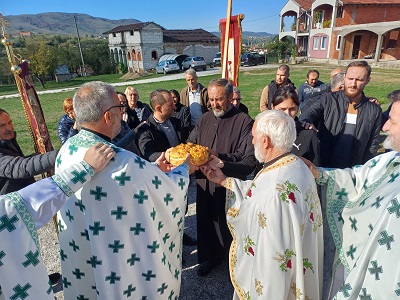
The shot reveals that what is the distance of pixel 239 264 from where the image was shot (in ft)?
8.09

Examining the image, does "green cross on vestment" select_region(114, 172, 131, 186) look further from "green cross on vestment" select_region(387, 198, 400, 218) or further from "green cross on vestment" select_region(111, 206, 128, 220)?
"green cross on vestment" select_region(387, 198, 400, 218)

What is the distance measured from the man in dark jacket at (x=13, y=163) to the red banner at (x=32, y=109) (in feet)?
1.68

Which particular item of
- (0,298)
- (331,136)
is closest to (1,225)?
(0,298)

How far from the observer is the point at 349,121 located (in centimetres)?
370

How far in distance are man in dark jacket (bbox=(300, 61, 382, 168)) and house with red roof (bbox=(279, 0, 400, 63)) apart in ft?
98.9

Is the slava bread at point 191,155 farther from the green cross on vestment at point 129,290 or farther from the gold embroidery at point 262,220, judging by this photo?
the green cross on vestment at point 129,290

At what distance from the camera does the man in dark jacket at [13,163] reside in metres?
2.70

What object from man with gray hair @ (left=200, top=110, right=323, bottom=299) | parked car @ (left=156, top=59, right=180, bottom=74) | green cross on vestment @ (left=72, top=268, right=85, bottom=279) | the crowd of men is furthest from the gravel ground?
parked car @ (left=156, top=59, right=180, bottom=74)

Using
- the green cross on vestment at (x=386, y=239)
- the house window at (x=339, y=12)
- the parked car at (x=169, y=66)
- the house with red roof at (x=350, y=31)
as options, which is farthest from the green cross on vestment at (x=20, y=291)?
the house window at (x=339, y=12)

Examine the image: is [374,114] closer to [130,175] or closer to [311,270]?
[311,270]

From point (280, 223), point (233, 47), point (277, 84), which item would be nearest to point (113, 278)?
point (280, 223)

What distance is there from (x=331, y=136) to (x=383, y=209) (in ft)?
7.39

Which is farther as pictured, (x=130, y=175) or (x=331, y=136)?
(x=331, y=136)

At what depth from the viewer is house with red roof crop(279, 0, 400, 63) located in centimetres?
3057
